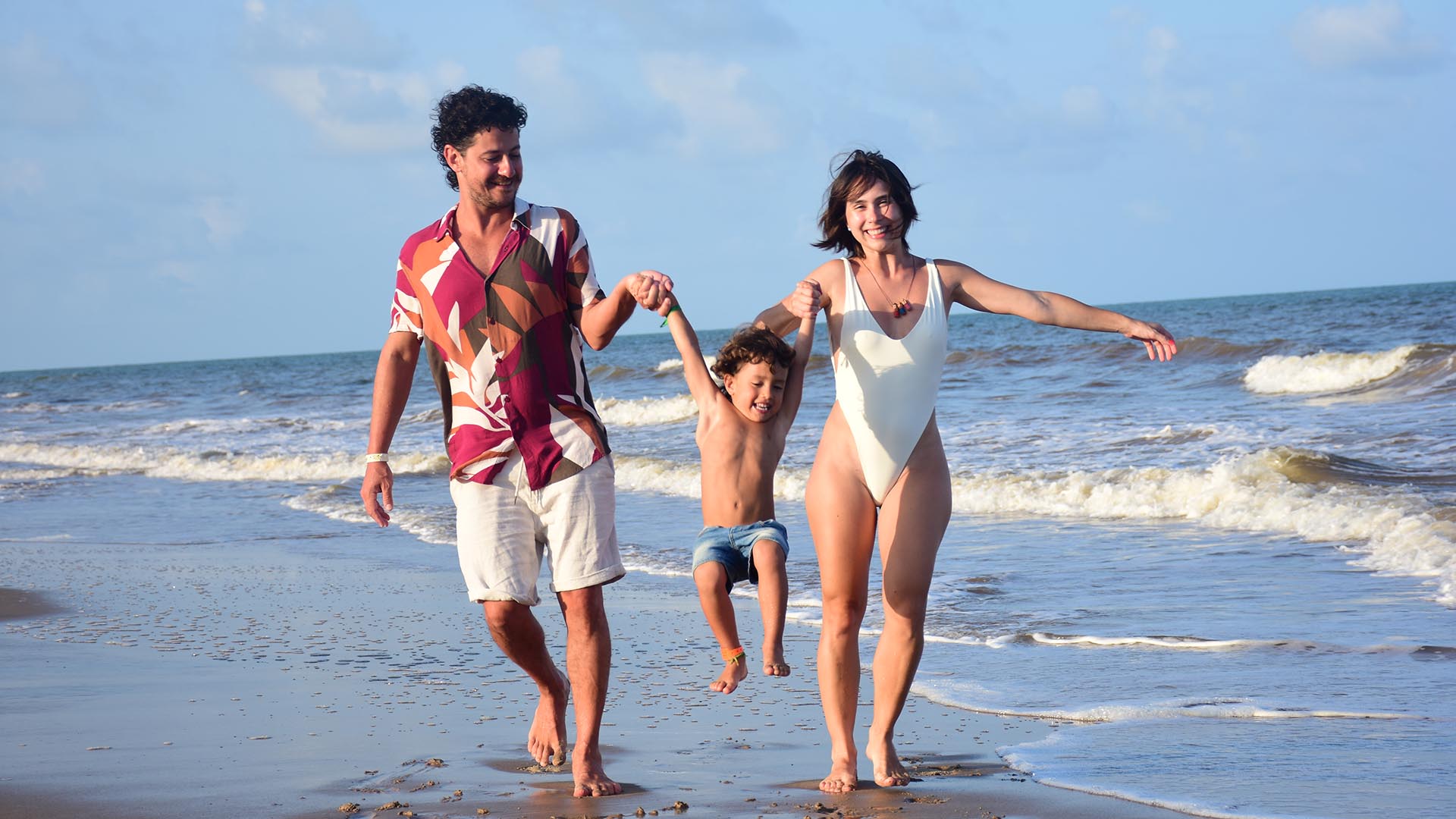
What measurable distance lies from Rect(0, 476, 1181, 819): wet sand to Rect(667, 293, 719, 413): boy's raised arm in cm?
119

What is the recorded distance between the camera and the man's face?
389 cm

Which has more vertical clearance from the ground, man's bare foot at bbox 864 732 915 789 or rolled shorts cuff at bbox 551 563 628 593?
rolled shorts cuff at bbox 551 563 628 593

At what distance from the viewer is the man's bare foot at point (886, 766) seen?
3.97 meters

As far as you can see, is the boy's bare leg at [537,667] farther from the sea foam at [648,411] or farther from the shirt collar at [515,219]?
the sea foam at [648,411]

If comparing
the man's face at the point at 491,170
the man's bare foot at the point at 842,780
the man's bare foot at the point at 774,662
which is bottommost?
the man's bare foot at the point at 842,780

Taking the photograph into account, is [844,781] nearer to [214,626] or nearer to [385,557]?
[214,626]

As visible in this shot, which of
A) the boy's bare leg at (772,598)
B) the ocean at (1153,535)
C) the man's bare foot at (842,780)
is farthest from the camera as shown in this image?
the boy's bare leg at (772,598)

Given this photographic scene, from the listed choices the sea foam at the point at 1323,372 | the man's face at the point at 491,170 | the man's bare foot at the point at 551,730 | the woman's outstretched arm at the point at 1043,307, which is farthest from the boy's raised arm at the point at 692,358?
the sea foam at the point at 1323,372

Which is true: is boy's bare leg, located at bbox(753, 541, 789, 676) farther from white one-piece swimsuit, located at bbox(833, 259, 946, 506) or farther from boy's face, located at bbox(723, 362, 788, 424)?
white one-piece swimsuit, located at bbox(833, 259, 946, 506)

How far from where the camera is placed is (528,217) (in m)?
3.91

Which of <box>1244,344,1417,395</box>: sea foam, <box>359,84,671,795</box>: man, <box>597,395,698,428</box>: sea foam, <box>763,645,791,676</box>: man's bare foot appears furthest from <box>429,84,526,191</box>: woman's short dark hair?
<box>597,395,698,428</box>: sea foam

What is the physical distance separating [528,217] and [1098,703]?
2819 mm

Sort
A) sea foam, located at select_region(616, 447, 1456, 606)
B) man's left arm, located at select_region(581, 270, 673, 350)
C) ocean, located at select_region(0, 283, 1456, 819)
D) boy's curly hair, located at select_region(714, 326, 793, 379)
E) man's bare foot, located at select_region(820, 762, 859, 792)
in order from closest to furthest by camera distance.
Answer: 1. man's left arm, located at select_region(581, 270, 673, 350)
2. man's bare foot, located at select_region(820, 762, 859, 792)
3. boy's curly hair, located at select_region(714, 326, 793, 379)
4. ocean, located at select_region(0, 283, 1456, 819)
5. sea foam, located at select_region(616, 447, 1456, 606)

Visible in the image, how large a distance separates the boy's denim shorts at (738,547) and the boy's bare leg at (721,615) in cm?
5
